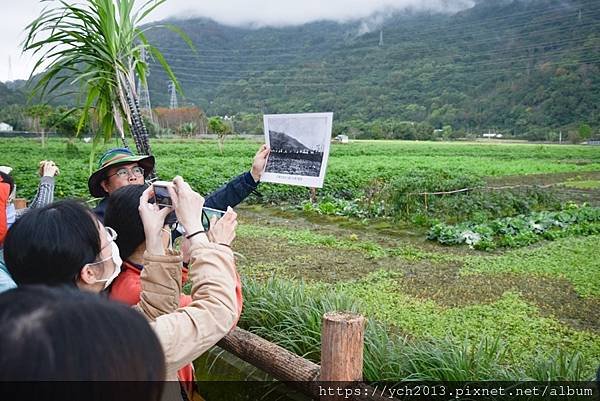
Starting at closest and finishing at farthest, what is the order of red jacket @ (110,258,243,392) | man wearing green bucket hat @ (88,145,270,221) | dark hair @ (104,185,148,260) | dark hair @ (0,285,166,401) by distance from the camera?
dark hair @ (0,285,166,401)
red jacket @ (110,258,243,392)
dark hair @ (104,185,148,260)
man wearing green bucket hat @ (88,145,270,221)

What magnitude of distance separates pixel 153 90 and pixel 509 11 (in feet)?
291

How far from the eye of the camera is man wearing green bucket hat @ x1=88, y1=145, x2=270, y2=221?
2875mm

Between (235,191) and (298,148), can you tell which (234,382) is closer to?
(235,191)

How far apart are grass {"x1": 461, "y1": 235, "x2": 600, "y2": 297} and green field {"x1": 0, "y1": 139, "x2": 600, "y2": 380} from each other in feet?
0.05

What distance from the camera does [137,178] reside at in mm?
3096

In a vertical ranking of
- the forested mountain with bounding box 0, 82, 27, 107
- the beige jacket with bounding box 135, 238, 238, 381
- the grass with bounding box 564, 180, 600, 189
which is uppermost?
the forested mountain with bounding box 0, 82, 27, 107

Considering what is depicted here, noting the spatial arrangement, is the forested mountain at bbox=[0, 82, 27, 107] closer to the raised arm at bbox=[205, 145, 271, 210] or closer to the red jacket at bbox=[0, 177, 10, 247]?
the red jacket at bbox=[0, 177, 10, 247]

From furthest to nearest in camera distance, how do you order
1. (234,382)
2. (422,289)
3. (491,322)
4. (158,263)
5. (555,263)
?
(555,263)
(422,289)
(491,322)
(234,382)
(158,263)

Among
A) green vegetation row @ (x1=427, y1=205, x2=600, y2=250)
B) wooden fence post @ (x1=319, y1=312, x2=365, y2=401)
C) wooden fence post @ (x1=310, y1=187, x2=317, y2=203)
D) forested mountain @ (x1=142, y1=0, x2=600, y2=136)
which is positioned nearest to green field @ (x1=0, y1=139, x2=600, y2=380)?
green vegetation row @ (x1=427, y1=205, x2=600, y2=250)

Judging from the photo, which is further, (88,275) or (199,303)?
(88,275)

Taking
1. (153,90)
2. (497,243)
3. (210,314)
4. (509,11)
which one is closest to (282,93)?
(153,90)

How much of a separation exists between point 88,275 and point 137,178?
1522 millimetres

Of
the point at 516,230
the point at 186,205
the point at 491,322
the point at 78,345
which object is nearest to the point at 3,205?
the point at 186,205

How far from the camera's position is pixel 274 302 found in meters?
4.00
